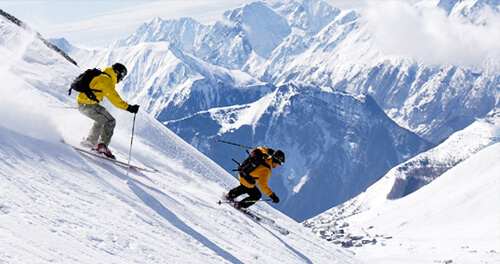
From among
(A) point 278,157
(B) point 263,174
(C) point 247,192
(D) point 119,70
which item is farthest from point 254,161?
(D) point 119,70

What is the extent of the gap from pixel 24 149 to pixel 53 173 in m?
1.34

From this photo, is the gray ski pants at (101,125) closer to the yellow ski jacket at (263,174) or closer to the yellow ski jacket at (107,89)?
the yellow ski jacket at (107,89)

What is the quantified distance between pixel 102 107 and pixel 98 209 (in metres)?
4.38

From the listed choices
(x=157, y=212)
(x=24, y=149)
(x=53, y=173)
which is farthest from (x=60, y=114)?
(x=157, y=212)

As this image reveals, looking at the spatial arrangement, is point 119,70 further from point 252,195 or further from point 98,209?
point 252,195

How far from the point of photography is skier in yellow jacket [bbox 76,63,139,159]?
42.7ft

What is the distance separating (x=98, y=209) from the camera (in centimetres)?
1028

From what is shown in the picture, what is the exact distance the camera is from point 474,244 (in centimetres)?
14938

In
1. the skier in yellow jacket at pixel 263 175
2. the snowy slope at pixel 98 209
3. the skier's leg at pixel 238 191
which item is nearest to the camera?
the snowy slope at pixel 98 209

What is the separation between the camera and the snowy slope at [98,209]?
8414 mm

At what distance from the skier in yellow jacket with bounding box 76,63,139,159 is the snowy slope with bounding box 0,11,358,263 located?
0.65 meters

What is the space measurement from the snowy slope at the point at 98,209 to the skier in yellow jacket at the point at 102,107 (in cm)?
65

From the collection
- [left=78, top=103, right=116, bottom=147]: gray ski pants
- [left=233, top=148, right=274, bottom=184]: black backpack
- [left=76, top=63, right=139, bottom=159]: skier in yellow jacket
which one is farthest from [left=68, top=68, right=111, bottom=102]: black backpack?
[left=233, top=148, right=274, bottom=184]: black backpack

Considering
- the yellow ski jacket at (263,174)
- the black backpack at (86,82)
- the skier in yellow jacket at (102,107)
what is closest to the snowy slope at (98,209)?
the skier in yellow jacket at (102,107)
